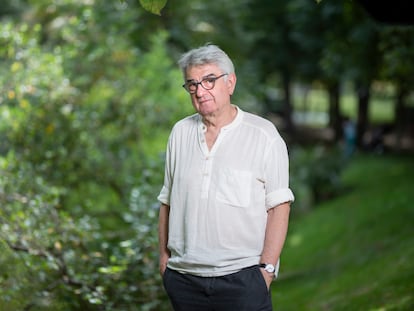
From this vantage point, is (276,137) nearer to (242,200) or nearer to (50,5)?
(242,200)

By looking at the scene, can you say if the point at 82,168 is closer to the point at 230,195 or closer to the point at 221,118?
the point at 221,118

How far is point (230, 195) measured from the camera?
381 cm

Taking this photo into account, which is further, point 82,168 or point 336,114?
point 336,114

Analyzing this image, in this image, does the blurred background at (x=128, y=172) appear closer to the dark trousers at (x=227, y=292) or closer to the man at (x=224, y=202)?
the man at (x=224, y=202)

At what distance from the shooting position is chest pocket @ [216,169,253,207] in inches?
150

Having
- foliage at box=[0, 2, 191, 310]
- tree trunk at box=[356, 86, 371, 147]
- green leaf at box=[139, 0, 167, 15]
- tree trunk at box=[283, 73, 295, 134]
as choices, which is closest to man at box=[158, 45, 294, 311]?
green leaf at box=[139, 0, 167, 15]

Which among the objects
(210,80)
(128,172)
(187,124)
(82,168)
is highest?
(210,80)

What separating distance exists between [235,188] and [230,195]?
0.04 m

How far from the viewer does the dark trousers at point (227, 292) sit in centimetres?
385

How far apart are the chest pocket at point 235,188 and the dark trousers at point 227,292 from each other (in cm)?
36

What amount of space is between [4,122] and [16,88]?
0.52m

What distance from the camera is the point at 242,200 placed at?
3.81m

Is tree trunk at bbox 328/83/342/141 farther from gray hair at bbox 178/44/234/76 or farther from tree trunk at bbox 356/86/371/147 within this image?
gray hair at bbox 178/44/234/76

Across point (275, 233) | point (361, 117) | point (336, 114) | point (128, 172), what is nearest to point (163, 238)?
point (275, 233)
